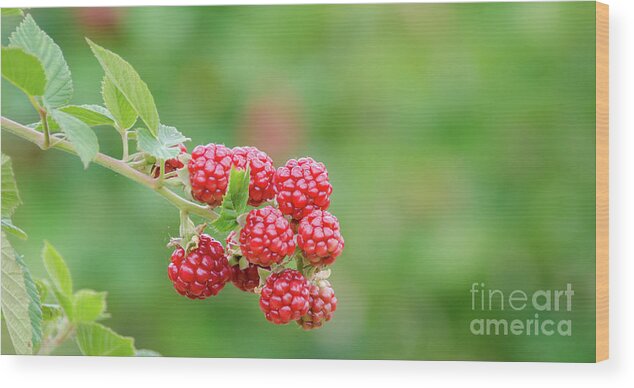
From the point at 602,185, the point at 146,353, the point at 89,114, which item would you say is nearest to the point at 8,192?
the point at 89,114

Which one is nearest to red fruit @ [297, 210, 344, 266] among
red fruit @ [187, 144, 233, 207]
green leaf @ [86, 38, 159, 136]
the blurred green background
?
red fruit @ [187, 144, 233, 207]

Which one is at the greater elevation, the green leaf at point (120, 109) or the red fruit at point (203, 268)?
the green leaf at point (120, 109)

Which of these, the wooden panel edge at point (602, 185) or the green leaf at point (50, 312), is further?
the wooden panel edge at point (602, 185)

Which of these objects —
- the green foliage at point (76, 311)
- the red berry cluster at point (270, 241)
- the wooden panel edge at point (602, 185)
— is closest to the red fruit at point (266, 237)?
the red berry cluster at point (270, 241)

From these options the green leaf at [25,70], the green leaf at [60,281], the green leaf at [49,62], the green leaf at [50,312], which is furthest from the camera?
the green leaf at [60,281]

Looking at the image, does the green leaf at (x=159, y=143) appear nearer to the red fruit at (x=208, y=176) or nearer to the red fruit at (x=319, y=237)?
the red fruit at (x=208, y=176)

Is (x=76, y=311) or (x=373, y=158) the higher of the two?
(x=373, y=158)

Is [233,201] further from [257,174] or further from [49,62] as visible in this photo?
[49,62]
